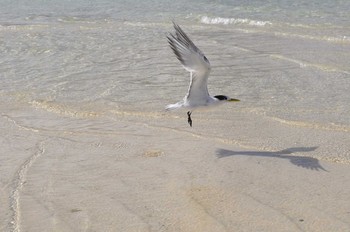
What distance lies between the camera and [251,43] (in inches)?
423

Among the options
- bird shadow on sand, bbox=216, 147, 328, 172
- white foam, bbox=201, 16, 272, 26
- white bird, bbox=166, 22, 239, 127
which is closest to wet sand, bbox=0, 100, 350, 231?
bird shadow on sand, bbox=216, 147, 328, 172

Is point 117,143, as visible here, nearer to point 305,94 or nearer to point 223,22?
point 305,94

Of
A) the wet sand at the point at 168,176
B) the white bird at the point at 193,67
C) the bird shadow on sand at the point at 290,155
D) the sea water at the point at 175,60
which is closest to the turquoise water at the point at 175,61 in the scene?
the sea water at the point at 175,60

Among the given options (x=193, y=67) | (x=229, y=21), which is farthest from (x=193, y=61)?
(x=229, y=21)

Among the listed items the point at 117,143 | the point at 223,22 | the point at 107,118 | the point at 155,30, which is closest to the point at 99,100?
the point at 107,118

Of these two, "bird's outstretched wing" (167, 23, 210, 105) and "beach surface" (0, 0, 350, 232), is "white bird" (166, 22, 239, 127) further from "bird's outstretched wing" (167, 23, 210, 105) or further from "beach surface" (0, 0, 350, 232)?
"beach surface" (0, 0, 350, 232)

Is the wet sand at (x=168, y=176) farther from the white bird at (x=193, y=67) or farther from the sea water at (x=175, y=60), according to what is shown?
the sea water at (x=175, y=60)

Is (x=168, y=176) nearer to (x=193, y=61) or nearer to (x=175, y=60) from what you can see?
(x=193, y=61)

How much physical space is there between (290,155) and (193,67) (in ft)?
4.05

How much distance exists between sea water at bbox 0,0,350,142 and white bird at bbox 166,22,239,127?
0.86 m

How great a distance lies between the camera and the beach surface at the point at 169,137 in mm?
3994

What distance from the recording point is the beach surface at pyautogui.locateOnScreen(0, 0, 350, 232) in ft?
13.1

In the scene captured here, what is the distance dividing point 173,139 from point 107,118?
1072 mm

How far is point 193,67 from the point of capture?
555 cm
